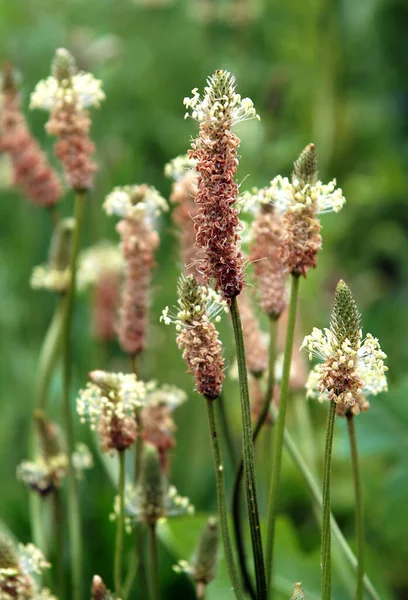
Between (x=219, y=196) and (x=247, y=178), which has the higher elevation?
(x=247, y=178)

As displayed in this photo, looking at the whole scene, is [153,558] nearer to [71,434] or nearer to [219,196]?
[71,434]

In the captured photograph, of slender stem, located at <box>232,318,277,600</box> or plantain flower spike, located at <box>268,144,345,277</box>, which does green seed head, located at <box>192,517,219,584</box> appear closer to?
slender stem, located at <box>232,318,277,600</box>

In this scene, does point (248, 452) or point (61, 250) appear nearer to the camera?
point (248, 452)

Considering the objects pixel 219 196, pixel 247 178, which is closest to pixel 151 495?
Result: pixel 219 196

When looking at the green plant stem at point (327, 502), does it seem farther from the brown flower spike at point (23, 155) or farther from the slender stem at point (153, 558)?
the brown flower spike at point (23, 155)

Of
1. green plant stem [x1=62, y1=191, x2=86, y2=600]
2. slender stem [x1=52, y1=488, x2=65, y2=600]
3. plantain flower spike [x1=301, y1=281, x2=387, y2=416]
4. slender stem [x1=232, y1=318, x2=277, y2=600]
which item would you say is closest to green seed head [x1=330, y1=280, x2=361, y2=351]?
plantain flower spike [x1=301, y1=281, x2=387, y2=416]

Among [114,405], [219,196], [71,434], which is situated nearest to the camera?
[219,196]

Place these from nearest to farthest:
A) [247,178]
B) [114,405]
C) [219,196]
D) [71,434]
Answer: [219,196]
[114,405]
[71,434]
[247,178]

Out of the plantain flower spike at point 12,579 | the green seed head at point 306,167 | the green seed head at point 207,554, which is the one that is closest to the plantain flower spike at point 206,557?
the green seed head at point 207,554
